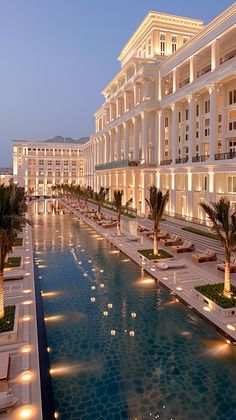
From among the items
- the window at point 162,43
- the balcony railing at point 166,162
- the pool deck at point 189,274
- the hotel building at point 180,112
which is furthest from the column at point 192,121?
the window at point 162,43

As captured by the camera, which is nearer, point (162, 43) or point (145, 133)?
point (145, 133)

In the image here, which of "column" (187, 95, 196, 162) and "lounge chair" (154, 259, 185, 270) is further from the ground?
"column" (187, 95, 196, 162)

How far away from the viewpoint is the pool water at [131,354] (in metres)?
7.58

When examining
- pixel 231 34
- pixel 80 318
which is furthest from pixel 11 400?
pixel 231 34

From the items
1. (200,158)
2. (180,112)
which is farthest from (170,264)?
(180,112)

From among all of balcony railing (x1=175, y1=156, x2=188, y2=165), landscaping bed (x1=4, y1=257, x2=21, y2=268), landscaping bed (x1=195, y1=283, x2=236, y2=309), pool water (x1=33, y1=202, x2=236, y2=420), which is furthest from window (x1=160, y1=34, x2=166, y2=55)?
landscaping bed (x1=195, y1=283, x2=236, y2=309)

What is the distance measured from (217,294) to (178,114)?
32.1 metres

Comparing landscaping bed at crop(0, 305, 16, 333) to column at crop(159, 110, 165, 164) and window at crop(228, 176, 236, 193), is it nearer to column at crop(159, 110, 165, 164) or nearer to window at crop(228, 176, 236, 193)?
window at crop(228, 176, 236, 193)

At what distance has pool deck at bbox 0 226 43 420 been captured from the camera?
7.16m

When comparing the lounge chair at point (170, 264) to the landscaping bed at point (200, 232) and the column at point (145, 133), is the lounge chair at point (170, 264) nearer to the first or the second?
the landscaping bed at point (200, 232)

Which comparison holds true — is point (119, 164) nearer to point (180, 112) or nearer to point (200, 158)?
point (180, 112)

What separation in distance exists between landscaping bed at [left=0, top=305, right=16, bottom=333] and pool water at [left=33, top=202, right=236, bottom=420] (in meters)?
1.32

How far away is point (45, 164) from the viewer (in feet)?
374

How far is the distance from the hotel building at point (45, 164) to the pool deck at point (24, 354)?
98.7 m
